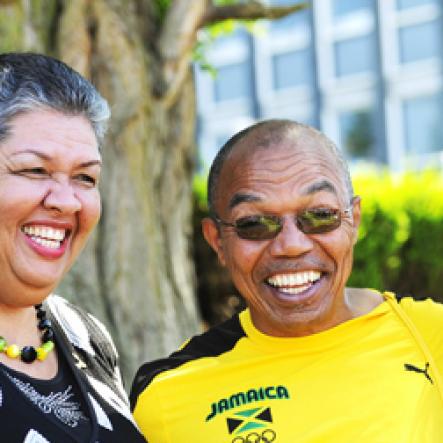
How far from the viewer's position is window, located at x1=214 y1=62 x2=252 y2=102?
1881 cm

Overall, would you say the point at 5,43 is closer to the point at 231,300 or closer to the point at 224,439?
the point at 224,439

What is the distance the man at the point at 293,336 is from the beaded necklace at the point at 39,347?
492 millimetres

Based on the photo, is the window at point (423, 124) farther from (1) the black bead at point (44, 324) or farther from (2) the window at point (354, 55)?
(1) the black bead at point (44, 324)

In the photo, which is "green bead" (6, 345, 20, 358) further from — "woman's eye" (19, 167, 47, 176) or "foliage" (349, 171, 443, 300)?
"foliage" (349, 171, 443, 300)

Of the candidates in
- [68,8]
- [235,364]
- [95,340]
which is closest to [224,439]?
[235,364]

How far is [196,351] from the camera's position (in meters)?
3.65

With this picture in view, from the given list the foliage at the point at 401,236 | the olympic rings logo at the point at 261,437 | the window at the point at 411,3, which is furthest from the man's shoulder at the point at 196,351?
the window at the point at 411,3

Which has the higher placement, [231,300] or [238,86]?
[238,86]

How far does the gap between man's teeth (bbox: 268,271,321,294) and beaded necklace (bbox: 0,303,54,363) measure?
2.74 ft

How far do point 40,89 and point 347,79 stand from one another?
15.1m

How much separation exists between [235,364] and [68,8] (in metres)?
3.46

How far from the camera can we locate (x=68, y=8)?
6.16m

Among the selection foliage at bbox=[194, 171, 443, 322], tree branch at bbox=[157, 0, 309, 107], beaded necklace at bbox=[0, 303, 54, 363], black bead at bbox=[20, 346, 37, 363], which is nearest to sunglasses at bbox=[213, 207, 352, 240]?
beaded necklace at bbox=[0, 303, 54, 363]

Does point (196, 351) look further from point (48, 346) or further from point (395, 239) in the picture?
point (395, 239)
